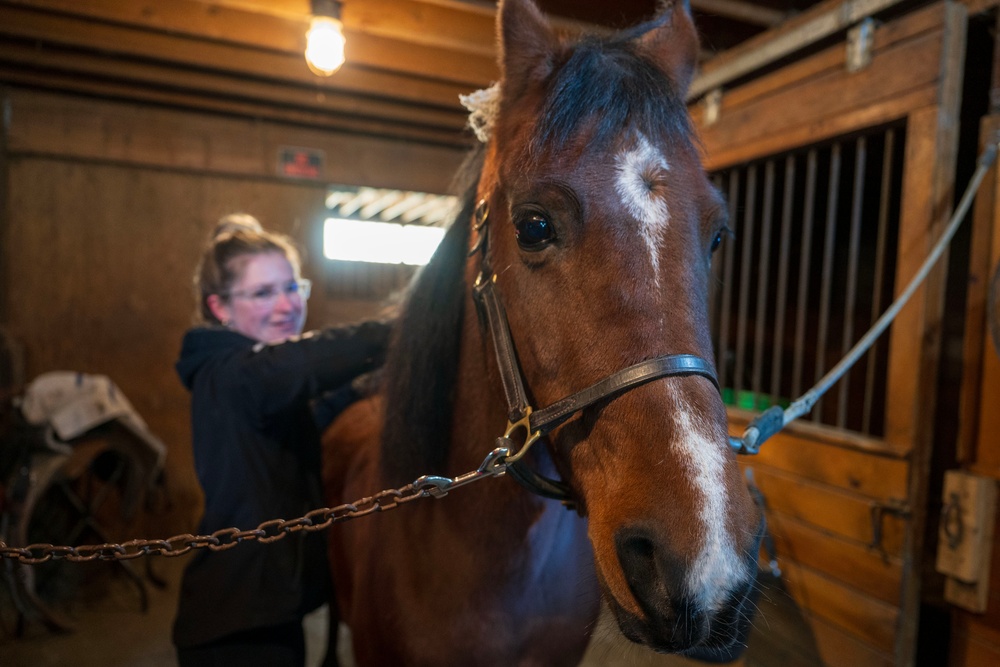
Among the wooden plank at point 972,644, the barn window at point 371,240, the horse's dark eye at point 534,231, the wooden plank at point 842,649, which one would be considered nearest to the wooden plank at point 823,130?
the horse's dark eye at point 534,231

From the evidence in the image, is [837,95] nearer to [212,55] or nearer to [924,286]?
[924,286]

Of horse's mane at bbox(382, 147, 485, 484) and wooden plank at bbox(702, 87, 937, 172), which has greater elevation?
wooden plank at bbox(702, 87, 937, 172)

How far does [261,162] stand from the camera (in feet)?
16.4

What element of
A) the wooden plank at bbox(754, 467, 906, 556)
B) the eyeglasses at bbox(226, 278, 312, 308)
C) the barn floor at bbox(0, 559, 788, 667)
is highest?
the eyeglasses at bbox(226, 278, 312, 308)

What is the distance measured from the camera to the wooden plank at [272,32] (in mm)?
3283

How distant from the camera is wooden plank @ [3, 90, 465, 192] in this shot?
14.6ft

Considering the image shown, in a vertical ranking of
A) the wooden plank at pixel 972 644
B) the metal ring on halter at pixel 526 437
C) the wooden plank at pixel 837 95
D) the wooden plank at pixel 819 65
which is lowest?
the wooden plank at pixel 972 644

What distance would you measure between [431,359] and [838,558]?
2.30 metres

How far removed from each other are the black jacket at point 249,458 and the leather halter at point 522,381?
0.66 metres

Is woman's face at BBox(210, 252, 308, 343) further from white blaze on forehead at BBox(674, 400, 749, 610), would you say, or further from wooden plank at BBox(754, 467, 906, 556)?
wooden plank at BBox(754, 467, 906, 556)

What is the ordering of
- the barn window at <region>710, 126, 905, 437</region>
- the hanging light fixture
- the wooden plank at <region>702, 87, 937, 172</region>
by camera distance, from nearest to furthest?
the wooden plank at <region>702, 87, 937, 172</region>, the barn window at <region>710, 126, 905, 437</region>, the hanging light fixture

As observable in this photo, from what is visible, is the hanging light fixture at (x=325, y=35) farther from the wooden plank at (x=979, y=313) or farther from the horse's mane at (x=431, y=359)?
the wooden plank at (x=979, y=313)

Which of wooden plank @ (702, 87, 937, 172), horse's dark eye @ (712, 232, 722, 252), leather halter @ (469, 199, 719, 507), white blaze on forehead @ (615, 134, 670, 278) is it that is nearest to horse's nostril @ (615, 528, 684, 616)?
leather halter @ (469, 199, 719, 507)

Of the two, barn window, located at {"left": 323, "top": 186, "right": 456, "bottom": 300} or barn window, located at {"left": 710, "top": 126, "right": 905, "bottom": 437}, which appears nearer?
barn window, located at {"left": 710, "top": 126, "right": 905, "bottom": 437}
